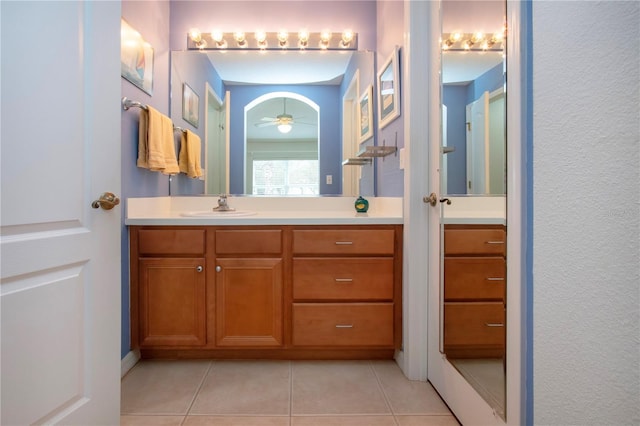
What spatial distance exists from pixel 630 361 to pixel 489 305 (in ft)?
1.52

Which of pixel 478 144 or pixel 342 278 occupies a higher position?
pixel 478 144

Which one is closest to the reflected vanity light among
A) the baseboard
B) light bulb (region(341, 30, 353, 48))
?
light bulb (region(341, 30, 353, 48))

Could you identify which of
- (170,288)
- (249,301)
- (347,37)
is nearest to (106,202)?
(170,288)

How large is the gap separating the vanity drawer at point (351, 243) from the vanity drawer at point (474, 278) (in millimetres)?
384

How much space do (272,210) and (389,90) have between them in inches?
43.5

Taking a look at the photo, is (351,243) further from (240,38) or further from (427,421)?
(240,38)

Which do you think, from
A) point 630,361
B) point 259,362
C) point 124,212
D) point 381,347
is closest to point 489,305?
point 630,361

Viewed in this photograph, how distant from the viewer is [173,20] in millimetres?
2393

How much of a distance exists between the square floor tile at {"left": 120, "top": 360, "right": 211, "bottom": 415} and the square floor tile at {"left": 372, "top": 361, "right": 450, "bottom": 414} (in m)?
0.92

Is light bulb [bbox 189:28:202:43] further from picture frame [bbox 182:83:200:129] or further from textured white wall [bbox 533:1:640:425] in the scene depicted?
textured white wall [bbox 533:1:640:425]

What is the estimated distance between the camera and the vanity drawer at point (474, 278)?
110 centimetres

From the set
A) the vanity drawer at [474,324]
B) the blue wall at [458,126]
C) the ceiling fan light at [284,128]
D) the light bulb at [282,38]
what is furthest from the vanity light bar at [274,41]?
the vanity drawer at [474,324]

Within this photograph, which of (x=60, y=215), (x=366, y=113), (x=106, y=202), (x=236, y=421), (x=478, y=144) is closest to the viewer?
(x=60, y=215)

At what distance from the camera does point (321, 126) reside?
7.96ft
